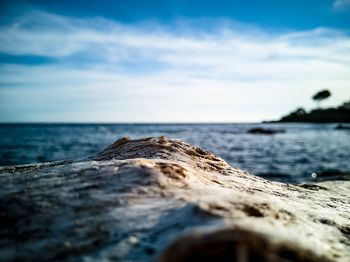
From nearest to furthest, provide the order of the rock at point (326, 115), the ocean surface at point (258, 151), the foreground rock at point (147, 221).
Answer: the foreground rock at point (147, 221)
the ocean surface at point (258, 151)
the rock at point (326, 115)

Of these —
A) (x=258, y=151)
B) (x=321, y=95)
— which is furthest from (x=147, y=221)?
(x=321, y=95)

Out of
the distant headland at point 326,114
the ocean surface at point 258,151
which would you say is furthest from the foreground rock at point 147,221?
the distant headland at point 326,114

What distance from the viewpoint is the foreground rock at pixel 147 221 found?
1280 mm

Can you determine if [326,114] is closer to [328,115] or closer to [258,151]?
[328,115]

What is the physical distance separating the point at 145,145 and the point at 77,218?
7.27ft

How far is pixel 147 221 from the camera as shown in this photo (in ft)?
6.12

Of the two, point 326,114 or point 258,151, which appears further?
point 326,114

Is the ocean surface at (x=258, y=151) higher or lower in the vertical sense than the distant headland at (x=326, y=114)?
lower

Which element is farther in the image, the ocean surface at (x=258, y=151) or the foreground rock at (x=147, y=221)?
the ocean surface at (x=258, y=151)

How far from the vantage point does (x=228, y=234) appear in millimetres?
1262

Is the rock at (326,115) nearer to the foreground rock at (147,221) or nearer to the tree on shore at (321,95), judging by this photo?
the tree on shore at (321,95)

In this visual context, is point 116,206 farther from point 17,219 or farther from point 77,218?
point 17,219

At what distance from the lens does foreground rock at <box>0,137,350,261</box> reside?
1280mm

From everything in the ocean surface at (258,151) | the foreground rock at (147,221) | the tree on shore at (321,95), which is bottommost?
the ocean surface at (258,151)
